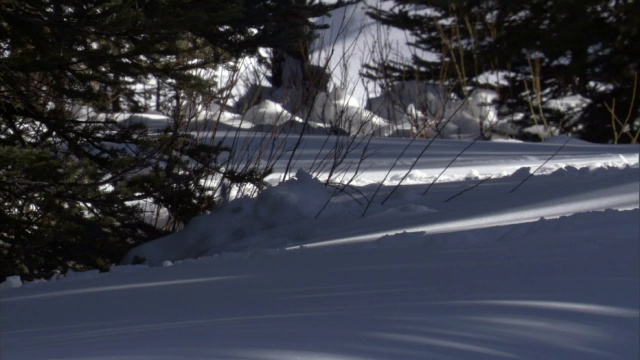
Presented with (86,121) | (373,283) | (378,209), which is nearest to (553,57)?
(378,209)

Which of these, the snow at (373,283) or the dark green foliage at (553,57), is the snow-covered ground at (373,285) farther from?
the dark green foliage at (553,57)

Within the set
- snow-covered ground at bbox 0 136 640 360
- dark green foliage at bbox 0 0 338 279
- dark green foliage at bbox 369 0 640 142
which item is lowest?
snow-covered ground at bbox 0 136 640 360

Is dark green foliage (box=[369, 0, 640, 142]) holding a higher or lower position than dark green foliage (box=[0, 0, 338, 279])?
higher

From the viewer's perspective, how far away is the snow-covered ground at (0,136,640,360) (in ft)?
6.79

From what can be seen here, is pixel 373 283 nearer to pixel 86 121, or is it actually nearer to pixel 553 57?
pixel 86 121

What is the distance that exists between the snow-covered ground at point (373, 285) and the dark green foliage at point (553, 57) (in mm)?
8382

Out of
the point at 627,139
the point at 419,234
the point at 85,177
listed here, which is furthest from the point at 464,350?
the point at 627,139

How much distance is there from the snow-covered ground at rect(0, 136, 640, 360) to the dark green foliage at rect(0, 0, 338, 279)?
42cm

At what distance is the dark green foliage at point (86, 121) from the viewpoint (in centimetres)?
392

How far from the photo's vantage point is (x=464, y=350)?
1.98 meters

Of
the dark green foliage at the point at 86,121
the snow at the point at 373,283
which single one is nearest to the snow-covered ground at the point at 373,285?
the snow at the point at 373,283

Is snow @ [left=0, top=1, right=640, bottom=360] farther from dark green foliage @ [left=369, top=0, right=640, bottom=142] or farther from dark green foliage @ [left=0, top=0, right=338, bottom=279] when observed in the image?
dark green foliage @ [left=369, top=0, right=640, bottom=142]

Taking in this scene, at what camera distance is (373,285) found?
2885 mm

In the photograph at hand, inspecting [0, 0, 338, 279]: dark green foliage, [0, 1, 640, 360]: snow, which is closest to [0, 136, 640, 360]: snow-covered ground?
[0, 1, 640, 360]: snow
